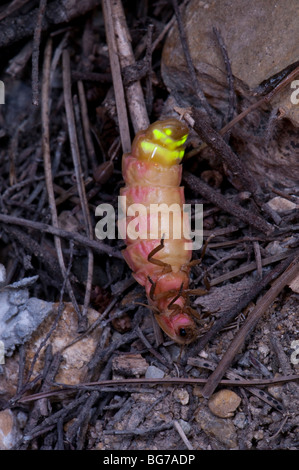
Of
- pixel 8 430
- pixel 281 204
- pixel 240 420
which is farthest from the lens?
pixel 281 204

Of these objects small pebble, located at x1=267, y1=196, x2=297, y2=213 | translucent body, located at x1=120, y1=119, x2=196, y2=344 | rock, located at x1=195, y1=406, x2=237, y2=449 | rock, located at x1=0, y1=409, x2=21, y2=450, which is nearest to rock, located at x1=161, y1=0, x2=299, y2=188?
small pebble, located at x1=267, y1=196, x2=297, y2=213

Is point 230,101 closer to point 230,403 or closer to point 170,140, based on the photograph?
point 170,140

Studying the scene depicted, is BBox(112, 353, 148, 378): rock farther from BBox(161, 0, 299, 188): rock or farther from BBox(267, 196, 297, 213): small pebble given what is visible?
BBox(161, 0, 299, 188): rock

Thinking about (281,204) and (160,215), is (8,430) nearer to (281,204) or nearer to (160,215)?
(160,215)

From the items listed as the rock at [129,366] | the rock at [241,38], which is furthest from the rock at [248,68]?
the rock at [129,366]

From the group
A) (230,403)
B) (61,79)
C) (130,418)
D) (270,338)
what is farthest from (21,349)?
(61,79)
